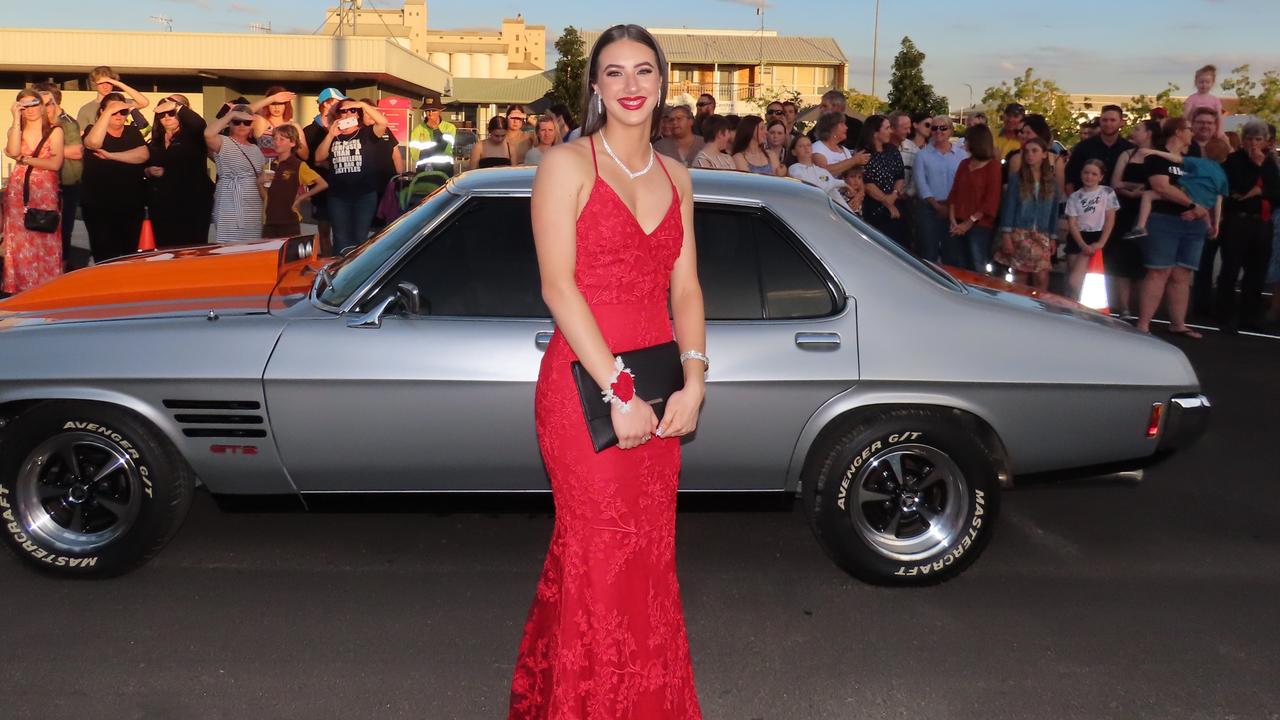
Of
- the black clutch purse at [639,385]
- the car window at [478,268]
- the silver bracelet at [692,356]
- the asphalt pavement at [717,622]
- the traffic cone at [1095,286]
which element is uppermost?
the car window at [478,268]

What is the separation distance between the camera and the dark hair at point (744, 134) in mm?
10031

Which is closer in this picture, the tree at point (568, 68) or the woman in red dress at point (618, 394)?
the woman in red dress at point (618, 394)

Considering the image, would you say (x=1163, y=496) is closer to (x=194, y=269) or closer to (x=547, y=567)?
(x=547, y=567)

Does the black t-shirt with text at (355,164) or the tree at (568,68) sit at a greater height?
the tree at (568,68)

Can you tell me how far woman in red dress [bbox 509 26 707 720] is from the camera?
107 inches

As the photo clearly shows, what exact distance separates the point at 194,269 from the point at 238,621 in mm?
1688

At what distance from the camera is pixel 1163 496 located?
6.05m

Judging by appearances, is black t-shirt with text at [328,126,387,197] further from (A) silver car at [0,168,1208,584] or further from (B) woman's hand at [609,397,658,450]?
(B) woman's hand at [609,397,658,450]

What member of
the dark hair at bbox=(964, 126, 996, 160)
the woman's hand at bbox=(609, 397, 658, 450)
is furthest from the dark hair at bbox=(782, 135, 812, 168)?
the woman's hand at bbox=(609, 397, 658, 450)

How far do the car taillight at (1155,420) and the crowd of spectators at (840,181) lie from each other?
408 cm

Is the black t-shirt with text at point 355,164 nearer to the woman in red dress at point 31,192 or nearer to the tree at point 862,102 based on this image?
the woman in red dress at point 31,192

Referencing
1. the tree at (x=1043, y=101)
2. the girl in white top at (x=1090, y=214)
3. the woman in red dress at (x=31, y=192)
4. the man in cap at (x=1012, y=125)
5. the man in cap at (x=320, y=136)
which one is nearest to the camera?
the woman in red dress at (x=31, y=192)

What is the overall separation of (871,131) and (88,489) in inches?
340

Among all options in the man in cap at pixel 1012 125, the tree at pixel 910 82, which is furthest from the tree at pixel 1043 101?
the man in cap at pixel 1012 125
